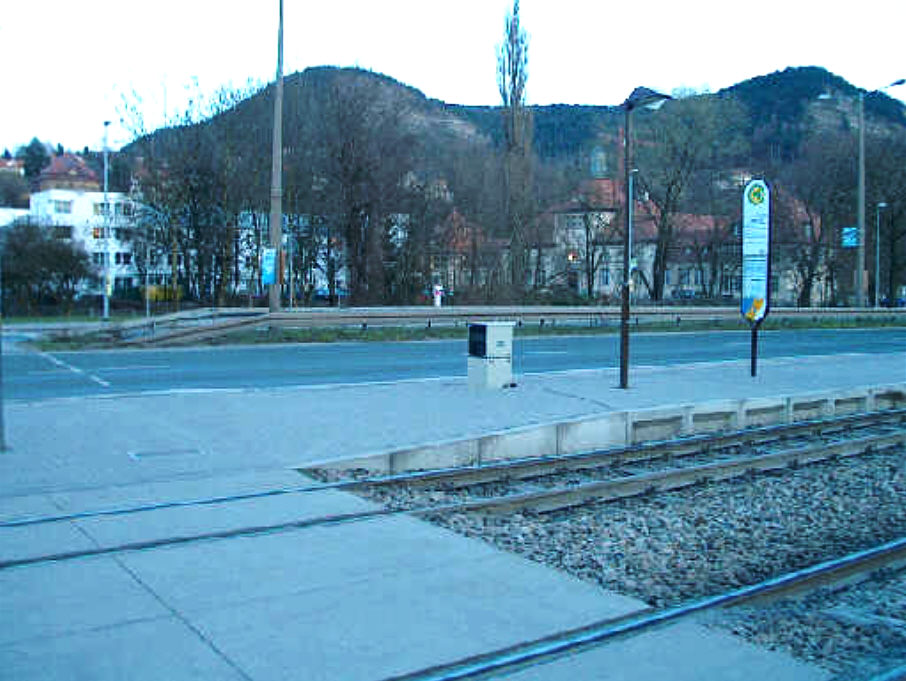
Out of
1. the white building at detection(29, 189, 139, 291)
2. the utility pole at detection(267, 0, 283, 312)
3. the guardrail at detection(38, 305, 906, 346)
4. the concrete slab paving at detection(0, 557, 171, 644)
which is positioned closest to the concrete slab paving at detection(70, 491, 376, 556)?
the concrete slab paving at detection(0, 557, 171, 644)

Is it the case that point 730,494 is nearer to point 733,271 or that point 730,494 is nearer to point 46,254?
point 46,254

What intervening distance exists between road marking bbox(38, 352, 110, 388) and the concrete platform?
17.4ft

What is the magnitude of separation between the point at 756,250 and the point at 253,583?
15256mm

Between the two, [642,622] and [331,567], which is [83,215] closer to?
[331,567]

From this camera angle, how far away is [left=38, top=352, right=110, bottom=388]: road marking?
17.3m

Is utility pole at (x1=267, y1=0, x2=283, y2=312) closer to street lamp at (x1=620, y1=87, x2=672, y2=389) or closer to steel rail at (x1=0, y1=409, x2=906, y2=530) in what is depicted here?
street lamp at (x1=620, y1=87, x2=672, y2=389)

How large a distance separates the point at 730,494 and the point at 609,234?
4875 centimetres

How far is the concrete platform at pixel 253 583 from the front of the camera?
4.94m

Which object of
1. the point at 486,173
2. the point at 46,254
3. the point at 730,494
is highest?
the point at 486,173

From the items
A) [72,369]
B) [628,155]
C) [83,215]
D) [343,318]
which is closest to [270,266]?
[343,318]

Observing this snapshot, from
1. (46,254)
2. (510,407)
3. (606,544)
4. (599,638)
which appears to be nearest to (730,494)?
(606,544)

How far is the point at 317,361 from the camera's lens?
22188 millimetres

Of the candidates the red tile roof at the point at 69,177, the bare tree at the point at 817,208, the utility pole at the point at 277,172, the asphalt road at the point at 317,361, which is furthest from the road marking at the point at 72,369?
the red tile roof at the point at 69,177

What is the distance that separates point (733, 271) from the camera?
6234 centimetres
